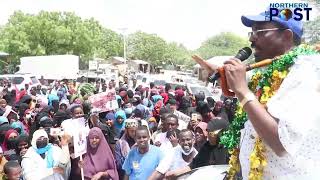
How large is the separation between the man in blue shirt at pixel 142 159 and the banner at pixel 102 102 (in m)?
2.68

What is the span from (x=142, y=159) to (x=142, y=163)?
1.8 inches

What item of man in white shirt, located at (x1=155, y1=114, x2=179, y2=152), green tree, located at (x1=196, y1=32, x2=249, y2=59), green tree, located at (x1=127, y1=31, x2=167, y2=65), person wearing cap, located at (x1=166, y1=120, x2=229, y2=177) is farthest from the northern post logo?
green tree, located at (x1=196, y1=32, x2=249, y2=59)

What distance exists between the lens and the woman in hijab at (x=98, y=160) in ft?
18.3

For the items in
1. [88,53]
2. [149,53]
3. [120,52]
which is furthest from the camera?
[120,52]

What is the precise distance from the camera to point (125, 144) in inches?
244

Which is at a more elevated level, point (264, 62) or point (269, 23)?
point (269, 23)

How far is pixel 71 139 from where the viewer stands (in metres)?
5.64

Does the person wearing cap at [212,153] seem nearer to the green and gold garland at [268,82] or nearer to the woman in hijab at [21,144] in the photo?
the green and gold garland at [268,82]

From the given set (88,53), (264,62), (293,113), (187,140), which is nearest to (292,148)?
(293,113)

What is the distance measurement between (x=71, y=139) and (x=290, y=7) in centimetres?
372

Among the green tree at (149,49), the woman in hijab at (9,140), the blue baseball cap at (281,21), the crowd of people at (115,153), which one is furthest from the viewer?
the green tree at (149,49)

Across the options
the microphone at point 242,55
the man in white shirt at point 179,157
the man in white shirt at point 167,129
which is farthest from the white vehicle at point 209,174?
the man in white shirt at point 167,129

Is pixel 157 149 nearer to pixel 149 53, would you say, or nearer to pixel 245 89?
pixel 245 89

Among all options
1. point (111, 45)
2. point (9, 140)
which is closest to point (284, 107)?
point (9, 140)
